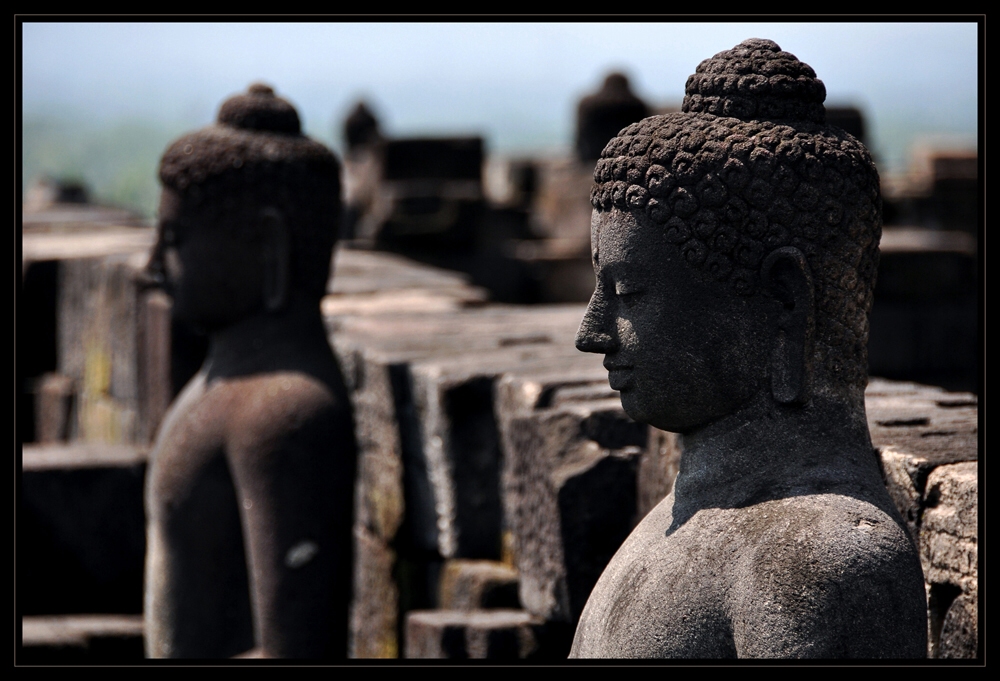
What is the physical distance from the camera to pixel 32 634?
5043 mm

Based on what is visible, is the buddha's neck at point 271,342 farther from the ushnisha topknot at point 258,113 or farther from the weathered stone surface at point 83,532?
the weathered stone surface at point 83,532

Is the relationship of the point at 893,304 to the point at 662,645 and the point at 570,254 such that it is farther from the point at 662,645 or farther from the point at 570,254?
the point at 662,645

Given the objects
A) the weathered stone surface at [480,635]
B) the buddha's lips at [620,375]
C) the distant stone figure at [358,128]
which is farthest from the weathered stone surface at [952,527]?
the distant stone figure at [358,128]

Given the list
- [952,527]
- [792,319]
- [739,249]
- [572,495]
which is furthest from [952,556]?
[572,495]

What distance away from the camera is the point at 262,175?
157 inches

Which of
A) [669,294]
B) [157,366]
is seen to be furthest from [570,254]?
[669,294]

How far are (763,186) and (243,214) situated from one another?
2.06 meters

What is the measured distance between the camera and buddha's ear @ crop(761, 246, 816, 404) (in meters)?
2.28

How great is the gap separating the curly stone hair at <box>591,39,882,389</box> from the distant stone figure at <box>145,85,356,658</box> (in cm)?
167

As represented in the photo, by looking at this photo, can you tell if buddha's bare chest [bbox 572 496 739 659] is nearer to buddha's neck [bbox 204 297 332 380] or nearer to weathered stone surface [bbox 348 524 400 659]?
buddha's neck [bbox 204 297 332 380]

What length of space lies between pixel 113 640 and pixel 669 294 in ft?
11.0

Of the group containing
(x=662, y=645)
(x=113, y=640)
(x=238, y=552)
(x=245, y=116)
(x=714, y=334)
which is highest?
(x=245, y=116)

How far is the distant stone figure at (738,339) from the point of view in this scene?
7.26 feet

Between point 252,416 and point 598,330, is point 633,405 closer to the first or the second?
point 598,330
